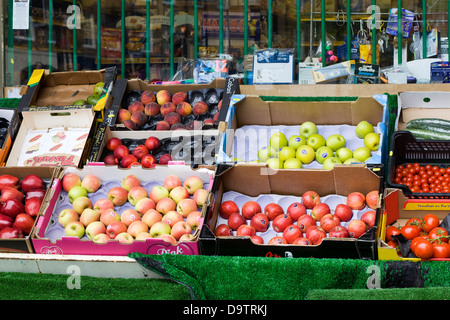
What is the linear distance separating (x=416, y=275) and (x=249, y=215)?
1.00 metres

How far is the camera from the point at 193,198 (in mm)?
2920

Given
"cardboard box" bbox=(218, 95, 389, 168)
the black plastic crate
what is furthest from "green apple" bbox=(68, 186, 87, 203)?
the black plastic crate

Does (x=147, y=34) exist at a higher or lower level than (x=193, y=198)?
higher

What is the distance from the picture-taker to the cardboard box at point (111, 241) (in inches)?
97.3

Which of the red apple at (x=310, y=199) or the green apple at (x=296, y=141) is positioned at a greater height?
the green apple at (x=296, y=141)

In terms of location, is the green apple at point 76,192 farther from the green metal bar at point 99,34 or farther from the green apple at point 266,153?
the green metal bar at point 99,34

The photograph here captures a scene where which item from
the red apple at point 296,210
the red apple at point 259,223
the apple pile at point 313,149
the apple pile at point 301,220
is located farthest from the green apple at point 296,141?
the red apple at point 259,223

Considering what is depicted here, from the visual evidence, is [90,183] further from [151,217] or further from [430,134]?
[430,134]

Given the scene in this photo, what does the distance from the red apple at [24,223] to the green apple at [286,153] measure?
1.53 meters

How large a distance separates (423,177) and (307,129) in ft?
→ 2.58

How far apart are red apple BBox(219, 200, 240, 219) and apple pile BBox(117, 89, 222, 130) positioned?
0.85 meters
